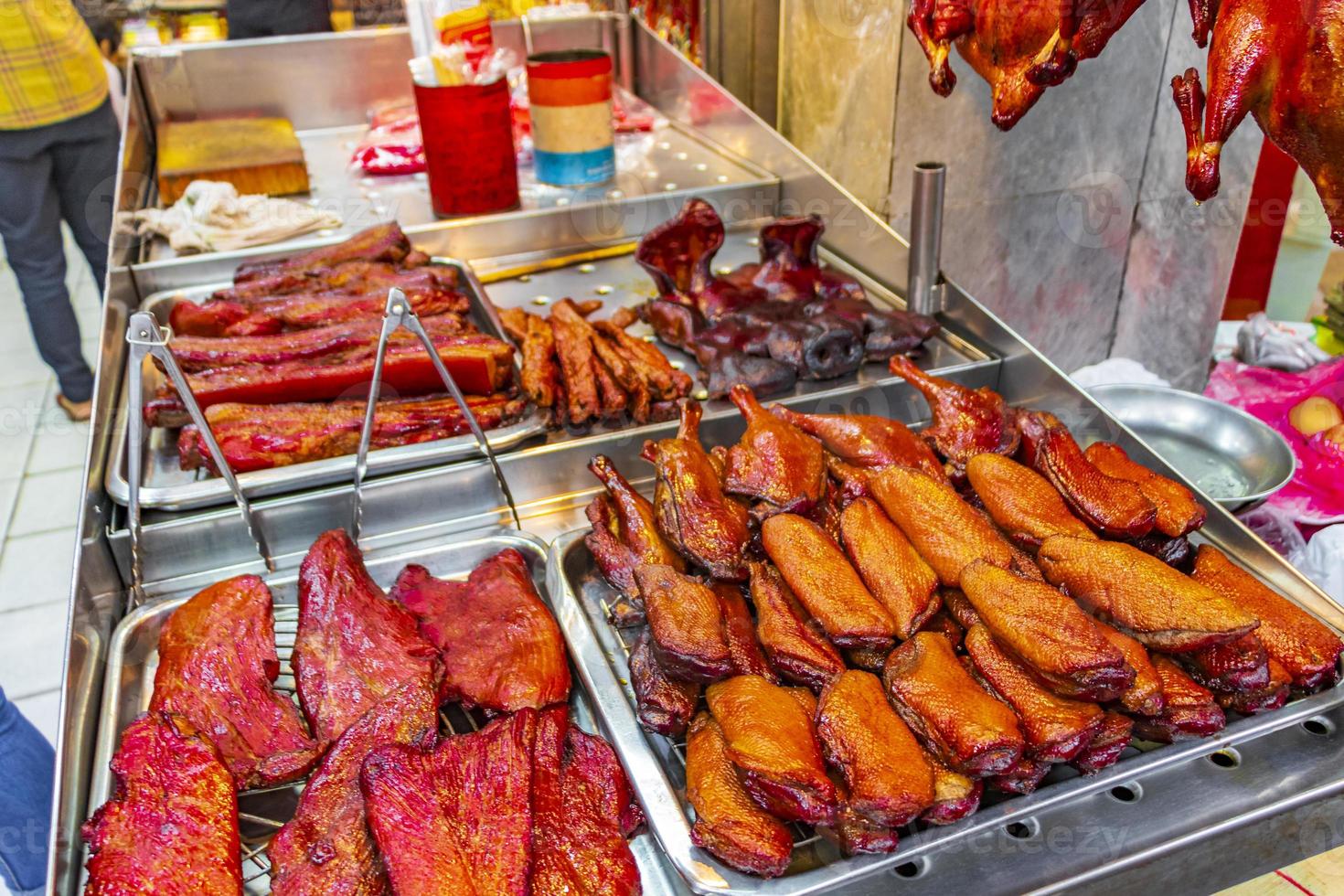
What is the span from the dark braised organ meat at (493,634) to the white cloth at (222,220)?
165cm

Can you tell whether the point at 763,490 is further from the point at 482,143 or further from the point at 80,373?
the point at 80,373

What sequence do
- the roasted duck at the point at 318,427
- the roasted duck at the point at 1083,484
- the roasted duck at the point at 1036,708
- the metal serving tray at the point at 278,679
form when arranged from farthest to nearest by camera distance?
the roasted duck at the point at 318,427 < the roasted duck at the point at 1083,484 < the metal serving tray at the point at 278,679 < the roasted duck at the point at 1036,708

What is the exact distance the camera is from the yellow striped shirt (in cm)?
395

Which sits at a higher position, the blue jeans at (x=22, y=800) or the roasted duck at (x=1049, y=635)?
the roasted duck at (x=1049, y=635)

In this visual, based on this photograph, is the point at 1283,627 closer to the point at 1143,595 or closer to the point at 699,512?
the point at 1143,595

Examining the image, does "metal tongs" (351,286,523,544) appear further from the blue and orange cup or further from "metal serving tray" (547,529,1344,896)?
the blue and orange cup

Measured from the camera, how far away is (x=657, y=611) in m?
1.56

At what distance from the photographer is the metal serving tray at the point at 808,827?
4.23 feet

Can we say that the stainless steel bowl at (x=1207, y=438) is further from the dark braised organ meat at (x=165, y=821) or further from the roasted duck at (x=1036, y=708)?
the dark braised organ meat at (x=165, y=821)

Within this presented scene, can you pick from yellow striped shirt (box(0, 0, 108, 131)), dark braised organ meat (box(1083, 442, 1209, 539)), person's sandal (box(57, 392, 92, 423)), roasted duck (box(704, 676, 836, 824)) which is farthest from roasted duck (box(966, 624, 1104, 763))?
person's sandal (box(57, 392, 92, 423))

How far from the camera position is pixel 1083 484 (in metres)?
1.81

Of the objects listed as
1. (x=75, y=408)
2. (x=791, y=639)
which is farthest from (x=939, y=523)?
(x=75, y=408)

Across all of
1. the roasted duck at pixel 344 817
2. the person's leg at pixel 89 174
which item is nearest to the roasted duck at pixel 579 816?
the roasted duck at pixel 344 817

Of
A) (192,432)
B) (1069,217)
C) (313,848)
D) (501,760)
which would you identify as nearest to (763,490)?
(501,760)
